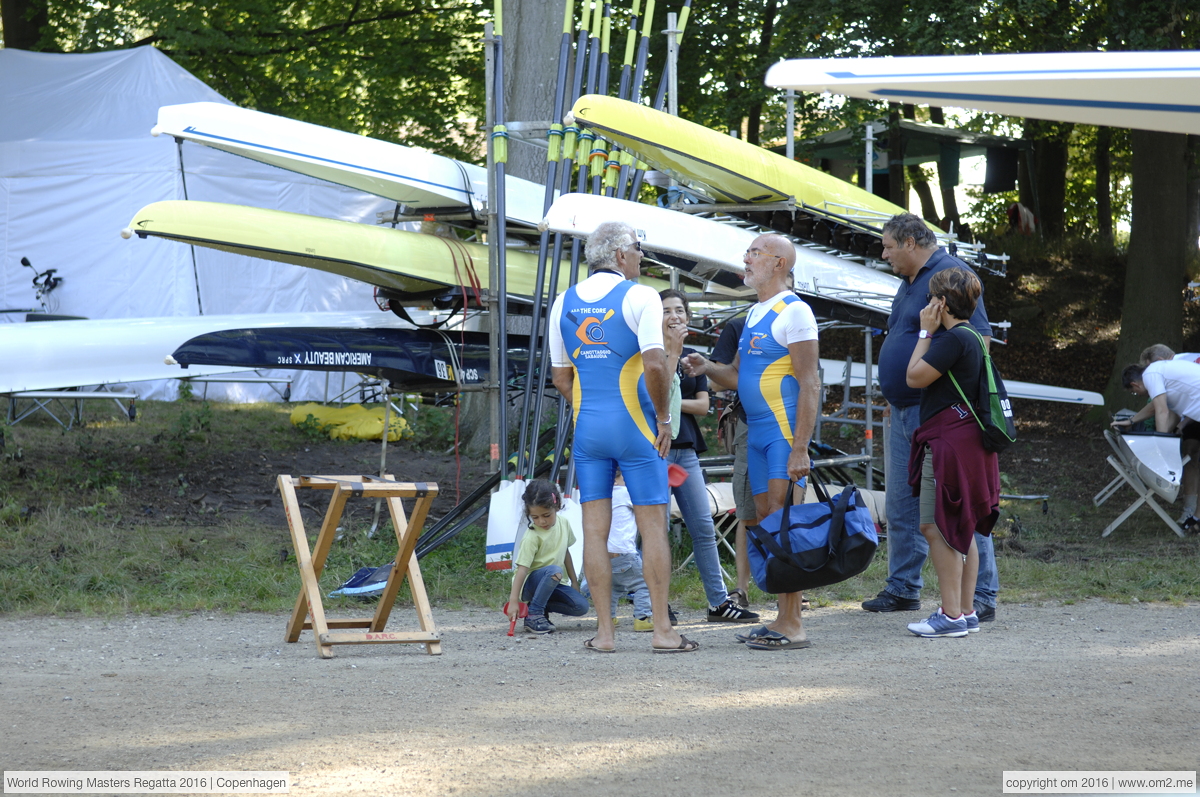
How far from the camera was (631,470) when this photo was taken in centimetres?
423

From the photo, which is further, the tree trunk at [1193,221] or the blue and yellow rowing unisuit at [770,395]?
the tree trunk at [1193,221]

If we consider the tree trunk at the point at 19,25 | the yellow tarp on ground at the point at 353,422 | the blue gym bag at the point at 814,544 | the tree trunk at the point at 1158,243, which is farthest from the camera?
the tree trunk at the point at 19,25

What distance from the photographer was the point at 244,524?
700 centimetres

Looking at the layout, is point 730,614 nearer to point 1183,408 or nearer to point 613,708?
point 613,708

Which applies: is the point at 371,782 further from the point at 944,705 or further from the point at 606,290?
the point at 606,290

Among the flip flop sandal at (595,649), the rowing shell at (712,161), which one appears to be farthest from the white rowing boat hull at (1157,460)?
the flip flop sandal at (595,649)

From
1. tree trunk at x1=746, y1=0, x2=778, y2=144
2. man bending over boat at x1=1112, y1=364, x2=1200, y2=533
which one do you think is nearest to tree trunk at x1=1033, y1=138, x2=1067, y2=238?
tree trunk at x1=746, y1=0, x2=778, y2=144

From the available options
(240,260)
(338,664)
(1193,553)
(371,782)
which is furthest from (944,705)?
(240,260)

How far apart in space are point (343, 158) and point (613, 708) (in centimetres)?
470

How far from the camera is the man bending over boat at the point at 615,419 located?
4184mm

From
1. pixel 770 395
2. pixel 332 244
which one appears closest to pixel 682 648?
pixel 770 395

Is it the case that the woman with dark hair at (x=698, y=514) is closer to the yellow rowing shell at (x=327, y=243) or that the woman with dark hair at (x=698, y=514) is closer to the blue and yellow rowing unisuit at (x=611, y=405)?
the blue and yellow rowing unisuit at (x=611, y=405)

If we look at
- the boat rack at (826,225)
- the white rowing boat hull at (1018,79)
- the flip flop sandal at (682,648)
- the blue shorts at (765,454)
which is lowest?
the flip flop sandal at (682,648)

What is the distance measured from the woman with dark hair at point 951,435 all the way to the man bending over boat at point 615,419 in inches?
42.1
